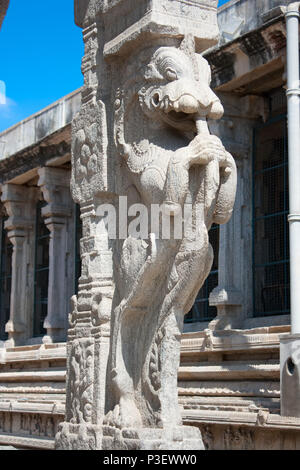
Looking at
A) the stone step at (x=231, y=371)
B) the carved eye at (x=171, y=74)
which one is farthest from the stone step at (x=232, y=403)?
the carved eye at (x=171, y=74)

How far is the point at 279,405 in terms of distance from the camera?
338 inches

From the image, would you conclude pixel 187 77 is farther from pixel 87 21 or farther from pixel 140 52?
pixel 87 21

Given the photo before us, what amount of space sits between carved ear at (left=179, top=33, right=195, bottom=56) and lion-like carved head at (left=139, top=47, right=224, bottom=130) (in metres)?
0.04

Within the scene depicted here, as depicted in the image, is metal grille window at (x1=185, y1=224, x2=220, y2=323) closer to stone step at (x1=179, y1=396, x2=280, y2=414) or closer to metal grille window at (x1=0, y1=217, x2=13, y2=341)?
stone step at (x1=179, y1=396, x2=280, y2=414)

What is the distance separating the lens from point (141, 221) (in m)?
6.44

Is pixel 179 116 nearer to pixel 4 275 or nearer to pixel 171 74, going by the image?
pixel 171 74

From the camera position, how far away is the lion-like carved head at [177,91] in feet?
20.0

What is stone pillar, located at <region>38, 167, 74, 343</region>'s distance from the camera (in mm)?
15102

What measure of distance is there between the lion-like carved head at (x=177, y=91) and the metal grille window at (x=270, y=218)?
4314 millimetres

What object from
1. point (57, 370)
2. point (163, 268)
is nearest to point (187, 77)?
point (163, 268)

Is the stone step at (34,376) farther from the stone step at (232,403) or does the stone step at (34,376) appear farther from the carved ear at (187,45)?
the carved ear at (187,45)

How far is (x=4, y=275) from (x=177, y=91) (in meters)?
12.5
